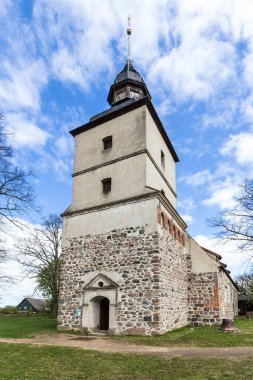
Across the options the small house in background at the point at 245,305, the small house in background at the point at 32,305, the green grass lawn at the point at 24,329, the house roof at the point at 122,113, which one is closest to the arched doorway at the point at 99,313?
the green grass lawn at the point at 24,329

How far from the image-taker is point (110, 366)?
7.24 meters

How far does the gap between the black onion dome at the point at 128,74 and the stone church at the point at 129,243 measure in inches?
82.3

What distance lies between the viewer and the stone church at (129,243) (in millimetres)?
13953

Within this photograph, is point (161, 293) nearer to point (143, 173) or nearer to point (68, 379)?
point (143, 173)

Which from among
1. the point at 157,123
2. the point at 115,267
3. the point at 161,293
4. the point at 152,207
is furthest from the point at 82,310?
the point at 157,123

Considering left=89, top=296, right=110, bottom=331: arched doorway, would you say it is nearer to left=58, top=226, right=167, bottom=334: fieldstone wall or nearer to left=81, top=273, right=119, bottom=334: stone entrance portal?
left=81, top=273, right=119, bottom=334: stone entrance portal

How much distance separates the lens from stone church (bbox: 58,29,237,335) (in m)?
14.0

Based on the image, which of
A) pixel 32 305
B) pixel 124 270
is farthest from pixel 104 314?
pixel 32 305

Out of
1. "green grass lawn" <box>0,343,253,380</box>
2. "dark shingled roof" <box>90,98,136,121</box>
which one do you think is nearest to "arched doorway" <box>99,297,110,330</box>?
"green grass lawn" <box>0,343,253,380</box>

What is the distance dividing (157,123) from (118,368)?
14.2m

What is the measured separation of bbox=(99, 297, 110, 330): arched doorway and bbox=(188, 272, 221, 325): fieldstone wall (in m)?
5.59

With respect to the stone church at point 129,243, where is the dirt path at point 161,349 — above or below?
below

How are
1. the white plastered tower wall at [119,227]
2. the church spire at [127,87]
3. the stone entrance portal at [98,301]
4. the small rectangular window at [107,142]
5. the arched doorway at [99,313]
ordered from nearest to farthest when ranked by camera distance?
the white plastered tower wall at [119,227] < the stone entrance portal at [98,301] < the arched doorway at [99,313] < the small rectangular window at [107,142] < the church spire at [127,87]

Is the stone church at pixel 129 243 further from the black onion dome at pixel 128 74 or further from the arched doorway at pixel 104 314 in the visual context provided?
the black onion dome at pixel 128 74
